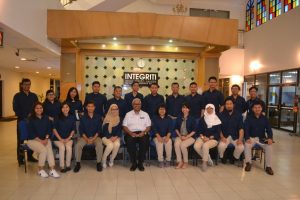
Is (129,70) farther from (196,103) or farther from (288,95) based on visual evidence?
(288,95)

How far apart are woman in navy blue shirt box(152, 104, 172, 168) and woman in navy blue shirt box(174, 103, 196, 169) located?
0.46 feet

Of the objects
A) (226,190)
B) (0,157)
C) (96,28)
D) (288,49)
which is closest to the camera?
(226,190)

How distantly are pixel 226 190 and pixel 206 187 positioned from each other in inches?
10.7

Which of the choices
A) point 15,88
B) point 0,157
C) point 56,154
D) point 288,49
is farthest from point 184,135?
point 15,88

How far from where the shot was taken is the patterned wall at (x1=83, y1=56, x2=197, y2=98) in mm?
7145

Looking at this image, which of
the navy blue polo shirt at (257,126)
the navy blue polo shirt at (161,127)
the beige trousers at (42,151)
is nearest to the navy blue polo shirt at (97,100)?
the navy blue polo shirt at (161,127)

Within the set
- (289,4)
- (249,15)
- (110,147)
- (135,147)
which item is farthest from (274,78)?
(110,147)

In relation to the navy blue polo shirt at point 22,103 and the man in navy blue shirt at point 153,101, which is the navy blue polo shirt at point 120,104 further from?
the navy blue polo shirt at point 22,103

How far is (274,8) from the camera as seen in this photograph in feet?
35.2

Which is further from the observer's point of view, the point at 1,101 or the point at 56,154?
the point at 1,101

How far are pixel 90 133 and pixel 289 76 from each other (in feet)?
26.3

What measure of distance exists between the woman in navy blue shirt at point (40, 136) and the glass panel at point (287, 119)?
848 centimetres

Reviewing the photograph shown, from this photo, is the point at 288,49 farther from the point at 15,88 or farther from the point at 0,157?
the point at 15,88

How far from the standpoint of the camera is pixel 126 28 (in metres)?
5.79
